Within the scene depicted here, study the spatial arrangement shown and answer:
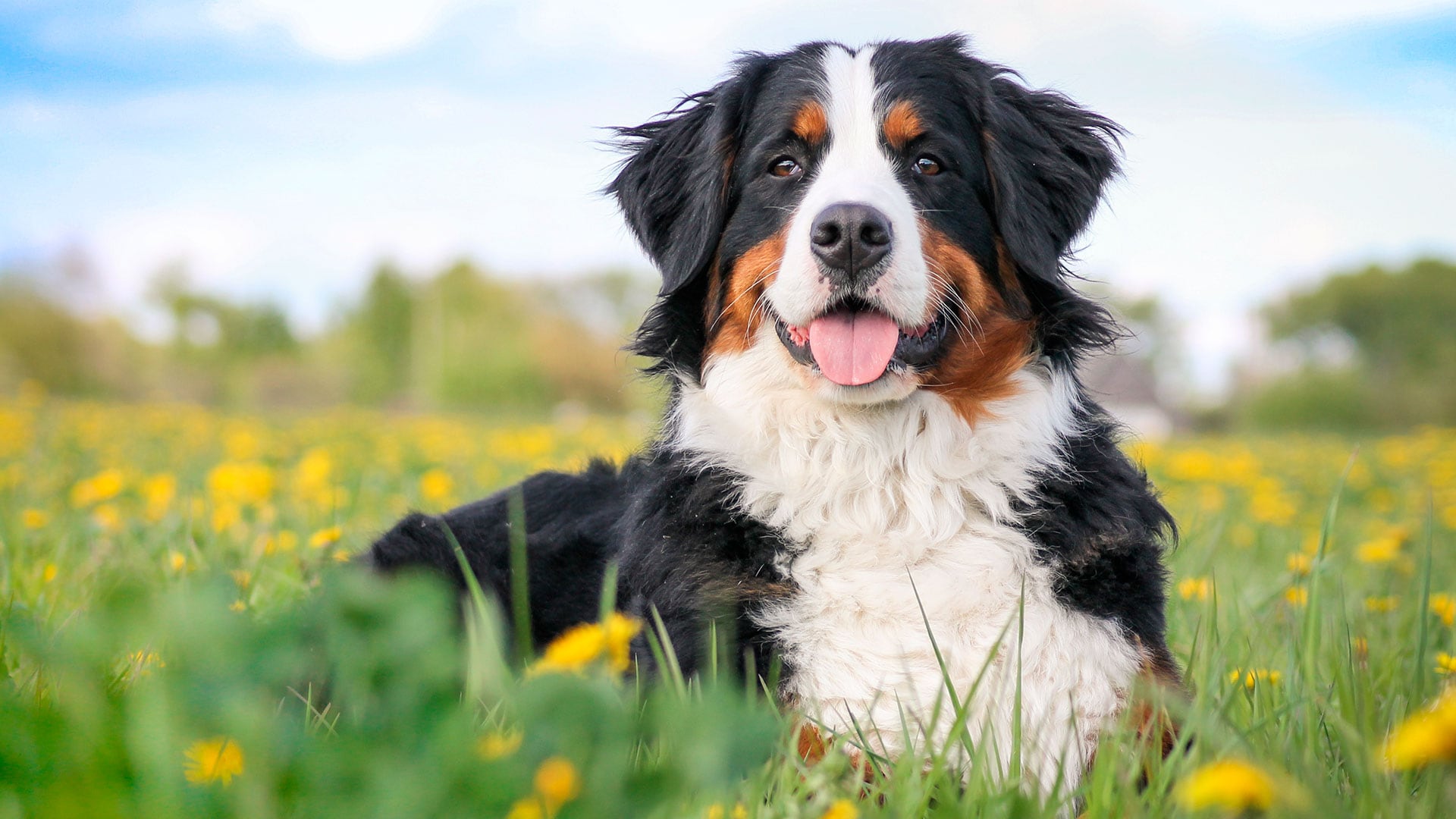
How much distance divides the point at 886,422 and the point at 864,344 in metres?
0.23

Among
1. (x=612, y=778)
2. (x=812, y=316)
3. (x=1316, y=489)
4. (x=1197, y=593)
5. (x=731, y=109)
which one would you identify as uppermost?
(x=731, y=109)

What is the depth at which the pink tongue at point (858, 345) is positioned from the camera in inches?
99.9

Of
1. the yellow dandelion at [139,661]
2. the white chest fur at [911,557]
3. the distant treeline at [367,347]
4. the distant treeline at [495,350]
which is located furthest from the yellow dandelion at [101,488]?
the distant treeline at [367,347]

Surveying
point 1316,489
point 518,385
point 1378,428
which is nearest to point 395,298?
point 518,385

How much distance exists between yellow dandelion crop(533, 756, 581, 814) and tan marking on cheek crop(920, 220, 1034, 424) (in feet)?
5.86

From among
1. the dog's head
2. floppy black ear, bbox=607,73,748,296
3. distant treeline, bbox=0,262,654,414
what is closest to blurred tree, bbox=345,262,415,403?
distant treeline, bbox=0,262,654,414

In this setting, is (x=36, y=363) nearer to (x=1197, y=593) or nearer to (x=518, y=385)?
(x=518, y=385)

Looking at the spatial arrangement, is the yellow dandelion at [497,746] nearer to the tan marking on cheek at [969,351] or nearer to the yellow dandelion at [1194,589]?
the tan marking on cheek at [969,351]

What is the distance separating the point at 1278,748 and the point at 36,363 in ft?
93.7

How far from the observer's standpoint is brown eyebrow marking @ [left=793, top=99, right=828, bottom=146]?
8.74 feet

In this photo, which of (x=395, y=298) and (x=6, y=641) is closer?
(x=6, y=641)

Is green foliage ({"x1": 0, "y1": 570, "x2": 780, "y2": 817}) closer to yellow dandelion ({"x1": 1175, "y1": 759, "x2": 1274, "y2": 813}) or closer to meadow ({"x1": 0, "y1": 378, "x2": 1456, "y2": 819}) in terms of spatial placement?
meadow ({"x1": 0, "y1": 378, "x2": 1456, "y2": 819})

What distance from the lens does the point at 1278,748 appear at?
1.75 meters

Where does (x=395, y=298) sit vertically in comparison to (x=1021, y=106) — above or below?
below
